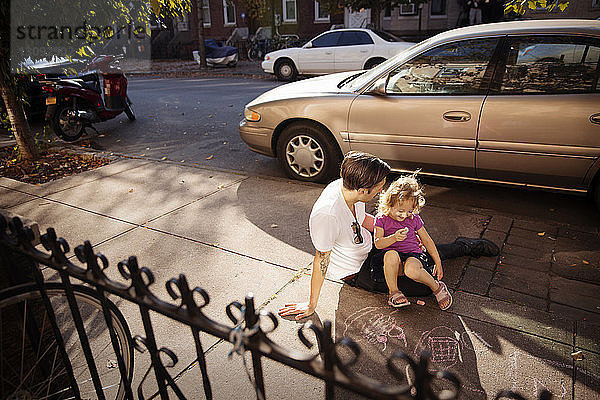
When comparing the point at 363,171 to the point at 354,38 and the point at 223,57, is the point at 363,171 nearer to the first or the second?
the point at 354,38

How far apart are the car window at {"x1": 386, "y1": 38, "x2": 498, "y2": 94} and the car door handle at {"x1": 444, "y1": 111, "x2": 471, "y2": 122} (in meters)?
0.24

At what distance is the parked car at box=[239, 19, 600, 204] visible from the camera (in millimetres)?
4039

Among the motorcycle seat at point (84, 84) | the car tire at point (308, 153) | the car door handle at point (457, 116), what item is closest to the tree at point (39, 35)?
the motorcycle seat at point (84, 84)

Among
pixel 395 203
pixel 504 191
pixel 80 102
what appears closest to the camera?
pixel 395 203

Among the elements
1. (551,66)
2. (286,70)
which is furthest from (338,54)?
(551,66)

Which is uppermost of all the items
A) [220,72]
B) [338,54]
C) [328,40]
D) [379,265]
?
[328,40]

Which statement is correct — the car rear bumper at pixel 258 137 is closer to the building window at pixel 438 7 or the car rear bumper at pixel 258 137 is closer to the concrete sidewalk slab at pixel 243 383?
the concrete sidewalk slab at pixel 243 383

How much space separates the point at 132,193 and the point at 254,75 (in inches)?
561

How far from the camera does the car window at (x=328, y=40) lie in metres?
14.3

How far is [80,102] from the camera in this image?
852 centimetres

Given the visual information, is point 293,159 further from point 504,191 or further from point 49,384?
point 49,384

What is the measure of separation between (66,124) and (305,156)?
5.29m

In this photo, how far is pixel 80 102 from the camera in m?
8.52

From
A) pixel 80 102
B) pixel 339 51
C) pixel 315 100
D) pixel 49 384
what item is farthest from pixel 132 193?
pixel 339 51
